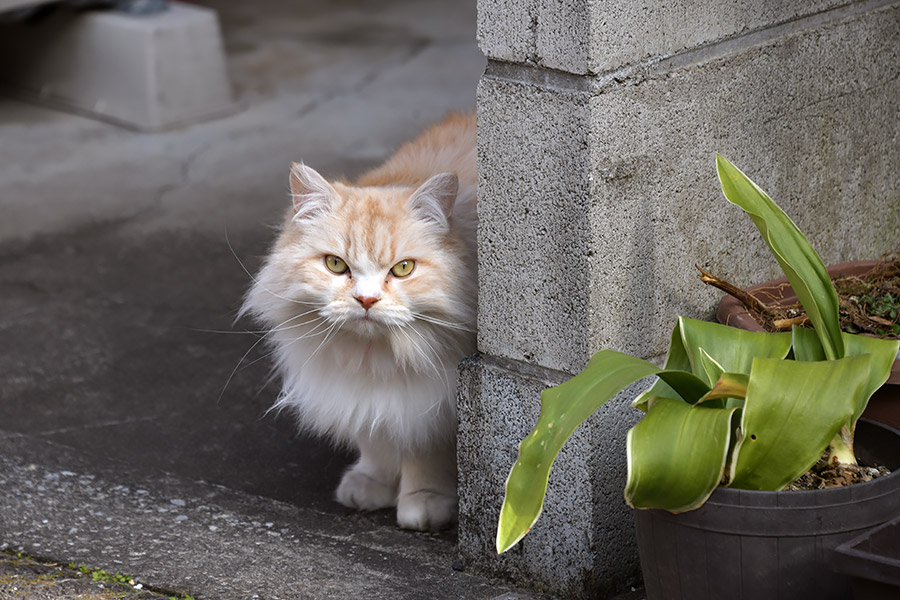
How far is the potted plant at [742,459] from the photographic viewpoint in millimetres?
1632

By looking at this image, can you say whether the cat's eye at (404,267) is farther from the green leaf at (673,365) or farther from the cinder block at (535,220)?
the green leaf at (673,365)

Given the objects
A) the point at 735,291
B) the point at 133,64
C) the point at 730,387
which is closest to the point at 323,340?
the point at 735,291

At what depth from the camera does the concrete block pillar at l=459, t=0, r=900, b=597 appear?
1904mm

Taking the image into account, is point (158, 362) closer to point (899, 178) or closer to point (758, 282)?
point (758, 282)

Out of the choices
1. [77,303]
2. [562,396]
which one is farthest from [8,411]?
[562,396]

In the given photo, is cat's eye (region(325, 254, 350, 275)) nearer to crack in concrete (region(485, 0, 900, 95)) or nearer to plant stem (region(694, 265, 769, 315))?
crack in concrete (region(485, 0, 900, 95))

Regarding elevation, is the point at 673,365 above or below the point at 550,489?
above

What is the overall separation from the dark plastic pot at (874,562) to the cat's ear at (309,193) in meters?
1.18

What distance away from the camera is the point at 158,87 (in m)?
5.30

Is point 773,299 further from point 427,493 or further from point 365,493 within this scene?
point 365,493

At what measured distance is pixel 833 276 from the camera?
2299mm

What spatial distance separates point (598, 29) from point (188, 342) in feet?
6.96

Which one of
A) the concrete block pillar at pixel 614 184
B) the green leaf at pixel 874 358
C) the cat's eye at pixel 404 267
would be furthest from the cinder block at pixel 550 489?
the green leaf at pixel 874 358

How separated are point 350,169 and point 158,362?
5.21 feet
